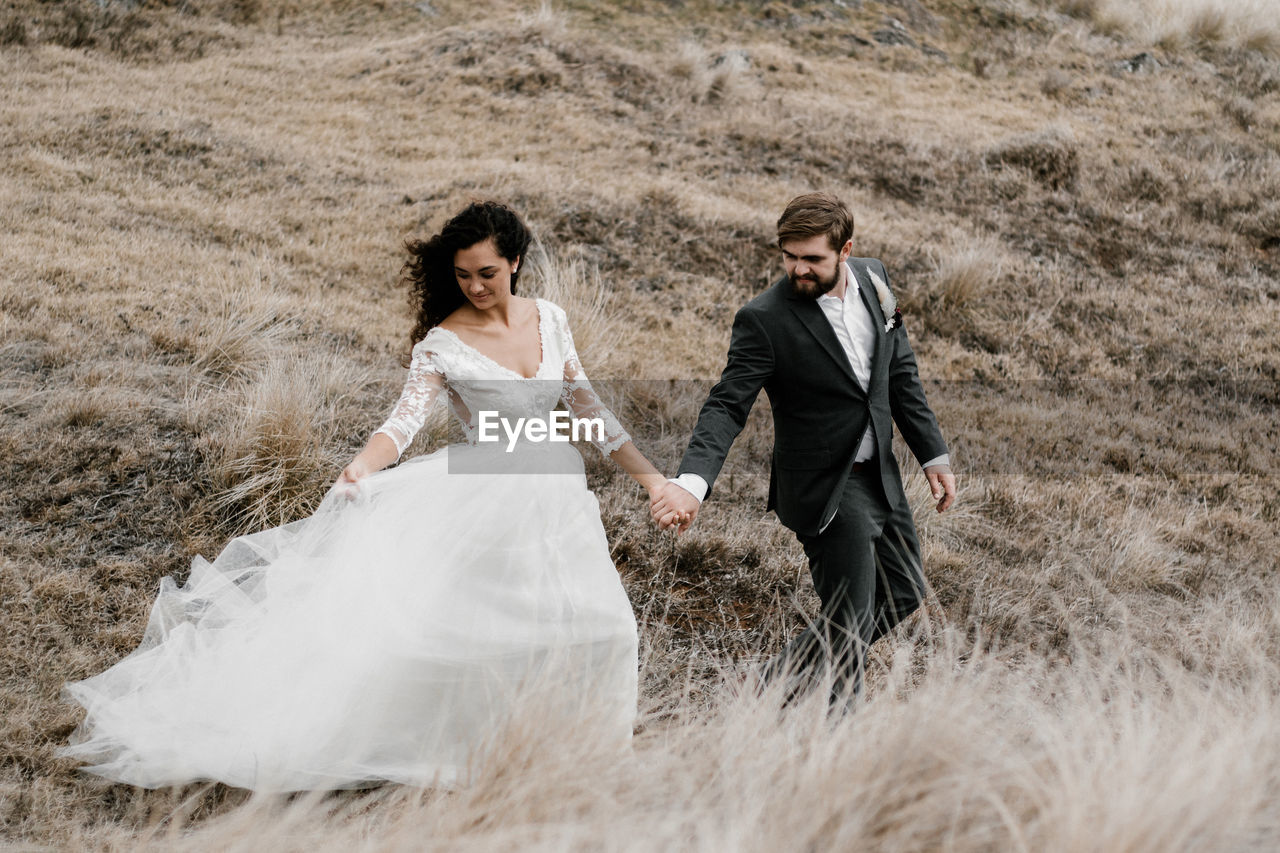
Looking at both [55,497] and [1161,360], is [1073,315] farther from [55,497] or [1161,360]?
[55,497]

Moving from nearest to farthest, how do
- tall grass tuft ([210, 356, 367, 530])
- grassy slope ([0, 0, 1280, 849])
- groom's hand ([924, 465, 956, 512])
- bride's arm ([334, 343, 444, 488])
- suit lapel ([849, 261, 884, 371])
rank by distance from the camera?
bride's arm ([334, 343, 444, 488]), suit lapel ([849, 261, 884, 371]), groom's hand ([924, 465, 956, 512]), grassy slope ([0, 0, 1280, 849]), tall grass tuft ([210, 356, 367, 530])

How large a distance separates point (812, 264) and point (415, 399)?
1369mm

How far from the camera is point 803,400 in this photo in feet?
10.1

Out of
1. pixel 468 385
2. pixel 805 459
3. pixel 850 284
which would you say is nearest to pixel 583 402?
pixel 468 385

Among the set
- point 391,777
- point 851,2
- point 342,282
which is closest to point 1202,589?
point 391,777

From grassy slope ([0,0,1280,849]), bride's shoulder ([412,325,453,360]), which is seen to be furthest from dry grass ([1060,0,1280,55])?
bride's shoulder ([412,325,453,360])

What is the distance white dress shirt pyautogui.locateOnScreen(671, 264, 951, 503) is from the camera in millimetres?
3062

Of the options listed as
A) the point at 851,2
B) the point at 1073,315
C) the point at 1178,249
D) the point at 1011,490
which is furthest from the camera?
the point at 851,2

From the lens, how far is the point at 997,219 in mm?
10836

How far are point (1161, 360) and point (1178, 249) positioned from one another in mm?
3079

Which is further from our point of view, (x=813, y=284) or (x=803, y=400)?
(x=803, y=400)

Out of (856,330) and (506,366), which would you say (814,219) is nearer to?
(856,330)

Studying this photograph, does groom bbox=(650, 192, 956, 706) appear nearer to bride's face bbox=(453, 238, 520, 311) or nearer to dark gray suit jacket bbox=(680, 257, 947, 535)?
dark gray suit jacket bbox=(680, 257, 947, 535)

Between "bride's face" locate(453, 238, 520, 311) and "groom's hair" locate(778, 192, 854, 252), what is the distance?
3.07 feet
